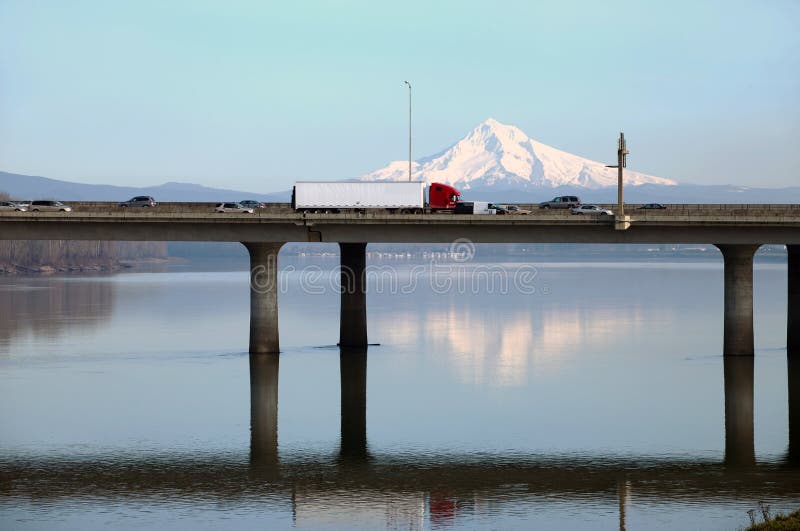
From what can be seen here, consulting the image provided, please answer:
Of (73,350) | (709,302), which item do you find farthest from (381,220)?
(709,302)

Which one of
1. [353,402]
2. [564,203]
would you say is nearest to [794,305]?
[564,203]

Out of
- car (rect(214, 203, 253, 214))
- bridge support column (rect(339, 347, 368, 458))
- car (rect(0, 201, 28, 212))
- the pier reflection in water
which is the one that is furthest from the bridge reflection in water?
car (rect(0, 201, 28, 212))

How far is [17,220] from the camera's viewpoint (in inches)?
3457

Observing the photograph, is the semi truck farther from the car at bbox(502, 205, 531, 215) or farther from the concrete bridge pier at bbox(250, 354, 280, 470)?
the concrete bridge pier at bbox(250, 354, 280, 470)

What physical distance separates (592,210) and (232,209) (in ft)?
94.3

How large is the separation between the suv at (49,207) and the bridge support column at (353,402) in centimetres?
2554

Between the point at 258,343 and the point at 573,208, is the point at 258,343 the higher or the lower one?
the lower one

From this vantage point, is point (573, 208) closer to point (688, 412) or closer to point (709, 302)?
point (688, 412)

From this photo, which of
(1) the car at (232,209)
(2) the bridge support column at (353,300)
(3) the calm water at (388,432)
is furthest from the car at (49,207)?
(2) the bridge support column at (353,300)

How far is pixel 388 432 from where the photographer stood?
62188mm

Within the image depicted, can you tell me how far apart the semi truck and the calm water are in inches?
512

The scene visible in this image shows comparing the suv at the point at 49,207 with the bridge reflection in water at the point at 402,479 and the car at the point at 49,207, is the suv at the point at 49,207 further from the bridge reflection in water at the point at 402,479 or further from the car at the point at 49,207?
the bridge reflection in water at the point at 402,479

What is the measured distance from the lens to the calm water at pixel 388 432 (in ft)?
146

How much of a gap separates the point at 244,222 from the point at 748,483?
50144 mm
